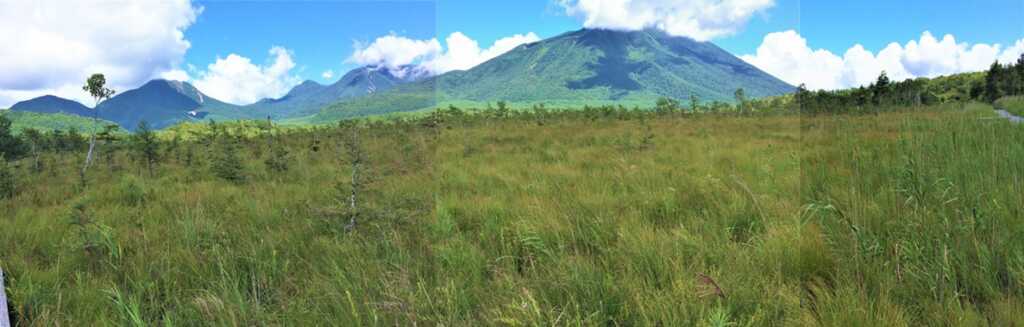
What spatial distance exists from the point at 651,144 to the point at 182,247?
8.35 metres

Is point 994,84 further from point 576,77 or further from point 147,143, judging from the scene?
point 576,77

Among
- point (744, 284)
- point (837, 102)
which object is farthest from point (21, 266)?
point (837, 102)

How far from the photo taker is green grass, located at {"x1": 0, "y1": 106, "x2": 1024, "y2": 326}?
167 cm

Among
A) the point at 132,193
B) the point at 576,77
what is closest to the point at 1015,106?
the point at 132,193

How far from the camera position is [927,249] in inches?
75.1

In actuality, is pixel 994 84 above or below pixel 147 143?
above

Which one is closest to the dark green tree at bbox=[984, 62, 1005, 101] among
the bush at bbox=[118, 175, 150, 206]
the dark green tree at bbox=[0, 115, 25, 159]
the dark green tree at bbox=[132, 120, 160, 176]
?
the bush at bbox=[118, 175, 150, 206]

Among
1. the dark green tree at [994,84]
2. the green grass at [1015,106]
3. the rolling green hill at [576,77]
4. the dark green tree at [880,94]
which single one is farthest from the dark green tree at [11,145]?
the rolling green hill at [576,77]

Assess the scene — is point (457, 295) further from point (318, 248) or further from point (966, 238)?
point (966, 238)

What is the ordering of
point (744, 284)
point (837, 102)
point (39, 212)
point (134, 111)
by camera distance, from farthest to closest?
point (134, 111), point (837, 102), point (39, 212), point (744, 284)

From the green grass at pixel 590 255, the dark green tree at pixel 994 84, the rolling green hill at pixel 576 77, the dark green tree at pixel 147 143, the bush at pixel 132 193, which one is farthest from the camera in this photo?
the rolling green hill at pixel 576 77

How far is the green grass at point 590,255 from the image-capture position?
1.67 meters

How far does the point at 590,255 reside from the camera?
2531 mm

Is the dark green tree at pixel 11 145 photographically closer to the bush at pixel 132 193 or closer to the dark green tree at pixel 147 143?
the dark green tree at pixel 147 143
